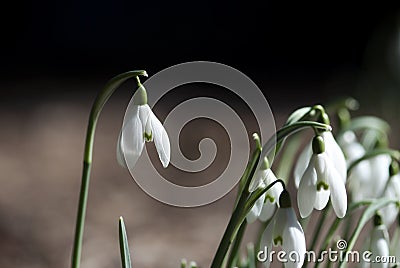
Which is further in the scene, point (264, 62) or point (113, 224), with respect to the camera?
point (264, 62)

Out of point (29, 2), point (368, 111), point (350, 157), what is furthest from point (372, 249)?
point (29, 2)

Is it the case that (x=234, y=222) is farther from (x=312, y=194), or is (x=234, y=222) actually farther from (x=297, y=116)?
(x=297, y=116)

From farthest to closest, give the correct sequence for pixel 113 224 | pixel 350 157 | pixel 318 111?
1. pixel 113 224
2. pixel 350 157
3. pixel 318 111

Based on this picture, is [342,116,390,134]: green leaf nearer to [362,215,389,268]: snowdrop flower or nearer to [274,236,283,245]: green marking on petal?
[362,215,389,268]: snowdrop flower

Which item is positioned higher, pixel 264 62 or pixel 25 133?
pixel 264 62

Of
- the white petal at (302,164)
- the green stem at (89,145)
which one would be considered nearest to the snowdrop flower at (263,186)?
the white petal at (302,164)

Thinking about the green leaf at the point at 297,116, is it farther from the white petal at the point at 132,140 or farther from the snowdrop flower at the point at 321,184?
the white petal at the point at 132,140

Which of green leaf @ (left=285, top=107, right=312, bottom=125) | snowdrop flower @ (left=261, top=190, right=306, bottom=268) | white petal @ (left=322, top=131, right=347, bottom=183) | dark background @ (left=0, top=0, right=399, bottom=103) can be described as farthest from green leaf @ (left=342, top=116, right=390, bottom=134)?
dark background @ (left=0, top=0, right=399, bottom=103)

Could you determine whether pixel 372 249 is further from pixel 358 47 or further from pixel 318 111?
pixel 358 47
